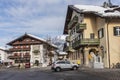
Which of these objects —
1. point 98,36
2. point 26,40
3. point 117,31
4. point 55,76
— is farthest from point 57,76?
point 26,40

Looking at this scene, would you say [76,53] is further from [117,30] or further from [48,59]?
[48,59]

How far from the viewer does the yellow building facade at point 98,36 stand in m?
54.2

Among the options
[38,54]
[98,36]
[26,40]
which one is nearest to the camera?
[98,36]

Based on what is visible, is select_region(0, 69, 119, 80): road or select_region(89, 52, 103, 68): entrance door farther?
select_region(89, 52, 103, 68): entrance door

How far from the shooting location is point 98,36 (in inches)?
2372

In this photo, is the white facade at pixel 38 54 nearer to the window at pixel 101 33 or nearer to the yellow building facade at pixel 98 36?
the yellow building facade at pixel 98 36

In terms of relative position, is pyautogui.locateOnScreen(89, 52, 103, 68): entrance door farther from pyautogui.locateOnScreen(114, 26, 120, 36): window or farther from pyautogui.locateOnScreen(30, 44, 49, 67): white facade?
pyautogui.locateOnScreen(30, 44, 49, 67): white facade

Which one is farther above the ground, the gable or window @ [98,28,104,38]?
the gable

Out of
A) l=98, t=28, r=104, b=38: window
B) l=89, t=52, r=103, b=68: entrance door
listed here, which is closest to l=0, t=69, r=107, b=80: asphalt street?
l=89, t=52, r=103, b=68: entrance door

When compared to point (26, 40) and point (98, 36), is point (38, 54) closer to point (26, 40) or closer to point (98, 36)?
point (26, 40)

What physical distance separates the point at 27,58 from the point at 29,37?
22.4 ft

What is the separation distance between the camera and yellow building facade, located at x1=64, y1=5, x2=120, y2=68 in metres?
54.2

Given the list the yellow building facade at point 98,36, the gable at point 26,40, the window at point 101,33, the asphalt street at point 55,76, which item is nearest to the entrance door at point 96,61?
the yellow building facade at point 98,36

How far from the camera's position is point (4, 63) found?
12238 centimetres
